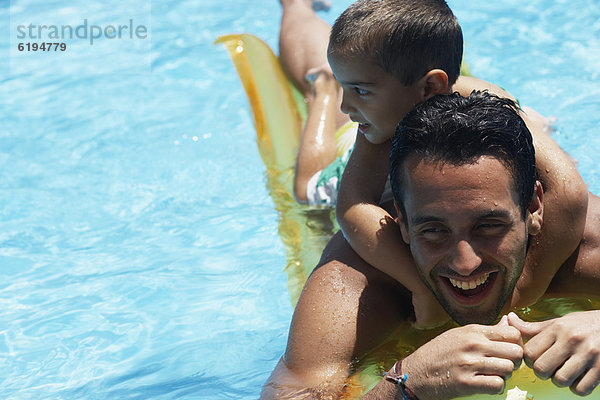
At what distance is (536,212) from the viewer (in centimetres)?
251

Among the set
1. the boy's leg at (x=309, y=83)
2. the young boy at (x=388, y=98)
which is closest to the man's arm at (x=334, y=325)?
the young boy at (x=388, y=98)

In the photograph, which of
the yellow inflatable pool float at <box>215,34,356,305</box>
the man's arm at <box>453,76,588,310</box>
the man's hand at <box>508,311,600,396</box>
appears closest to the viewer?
the man's hand at <box>508,311,600,396</box>

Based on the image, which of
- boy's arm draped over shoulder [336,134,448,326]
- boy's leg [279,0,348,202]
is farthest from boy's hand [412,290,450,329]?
boy's leg [279,0,348,202]

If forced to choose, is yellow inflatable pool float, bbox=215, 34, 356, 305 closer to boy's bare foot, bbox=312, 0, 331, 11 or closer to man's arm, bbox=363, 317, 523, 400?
boy's bare foot, bbox=312, 0, 331, 11

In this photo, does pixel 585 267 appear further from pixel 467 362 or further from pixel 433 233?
pixel 467 362

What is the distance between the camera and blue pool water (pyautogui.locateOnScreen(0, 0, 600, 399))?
384cm

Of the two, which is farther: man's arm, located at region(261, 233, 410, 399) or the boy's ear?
the boy's ear

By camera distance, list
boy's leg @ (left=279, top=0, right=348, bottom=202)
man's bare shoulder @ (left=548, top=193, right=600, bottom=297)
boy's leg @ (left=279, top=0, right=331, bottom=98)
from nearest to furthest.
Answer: man's bare shoulder @ (left=548, top=193, right=600, bottom=297), boy's leg @ (left=279, top=0, right=348, bottom=202), boy's leg @ (left=279, top=0, right=331, bottom=98)

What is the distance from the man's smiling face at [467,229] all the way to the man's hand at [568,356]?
0.32 metres

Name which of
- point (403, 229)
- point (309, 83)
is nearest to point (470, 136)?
point (403, 229)

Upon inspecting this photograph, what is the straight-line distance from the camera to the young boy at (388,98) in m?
2.66

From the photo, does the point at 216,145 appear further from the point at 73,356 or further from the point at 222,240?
the point at 73,356

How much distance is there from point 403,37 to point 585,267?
0.98 meters

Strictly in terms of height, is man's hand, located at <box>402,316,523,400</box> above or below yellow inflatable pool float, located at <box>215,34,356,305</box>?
above
